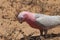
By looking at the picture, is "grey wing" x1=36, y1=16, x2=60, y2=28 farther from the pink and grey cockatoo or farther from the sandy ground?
the sandy ground

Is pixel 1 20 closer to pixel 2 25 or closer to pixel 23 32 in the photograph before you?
pixel 2 25

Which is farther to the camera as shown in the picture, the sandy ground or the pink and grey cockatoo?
the sandy ground

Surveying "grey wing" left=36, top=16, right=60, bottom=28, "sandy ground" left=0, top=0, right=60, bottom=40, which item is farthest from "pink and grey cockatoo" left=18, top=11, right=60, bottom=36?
"sandy ground" left=0, top=0, right=60, bottom=40

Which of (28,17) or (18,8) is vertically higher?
(28,17)

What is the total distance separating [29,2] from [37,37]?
0.68 metres

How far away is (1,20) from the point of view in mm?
2570

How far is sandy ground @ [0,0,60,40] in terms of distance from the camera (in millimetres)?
2365

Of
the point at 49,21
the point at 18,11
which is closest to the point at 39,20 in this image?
the point at 49,21

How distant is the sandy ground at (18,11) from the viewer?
7.76 feet

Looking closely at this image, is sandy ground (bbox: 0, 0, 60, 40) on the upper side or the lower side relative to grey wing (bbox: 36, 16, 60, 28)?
lower

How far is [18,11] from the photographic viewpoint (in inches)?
107

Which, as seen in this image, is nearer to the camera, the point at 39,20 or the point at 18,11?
the point at 39,20

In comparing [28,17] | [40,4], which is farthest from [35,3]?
[28,17]

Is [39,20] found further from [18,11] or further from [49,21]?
[18,11]
